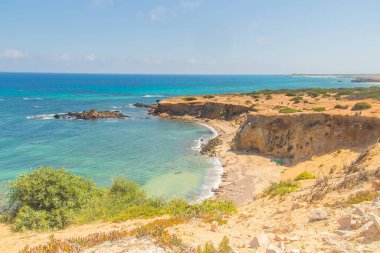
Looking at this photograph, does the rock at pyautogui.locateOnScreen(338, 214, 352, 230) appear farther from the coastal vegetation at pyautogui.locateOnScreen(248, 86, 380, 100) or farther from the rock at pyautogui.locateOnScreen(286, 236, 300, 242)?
the coastal vegetation at pyautogui.locateOnScreen(248, 86, 380, 100)

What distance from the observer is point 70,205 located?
62.5ft

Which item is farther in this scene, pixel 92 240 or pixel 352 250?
pixel 92 240

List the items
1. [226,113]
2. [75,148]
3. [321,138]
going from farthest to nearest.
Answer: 1. [226,113]
2. [75,148]
3. [321,138]

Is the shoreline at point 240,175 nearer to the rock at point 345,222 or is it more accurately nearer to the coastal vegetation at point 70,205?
the coastal vegetation at point 70,205

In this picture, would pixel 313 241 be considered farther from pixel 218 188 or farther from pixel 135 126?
pixel 135 126

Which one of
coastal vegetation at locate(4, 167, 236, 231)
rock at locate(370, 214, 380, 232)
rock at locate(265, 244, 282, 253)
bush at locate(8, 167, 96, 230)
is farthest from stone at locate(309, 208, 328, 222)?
bush at locate(8, 167, 96, 230)

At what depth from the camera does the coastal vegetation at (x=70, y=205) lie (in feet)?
52.4

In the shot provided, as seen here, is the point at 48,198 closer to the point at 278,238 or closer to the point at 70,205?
the point at 70,205

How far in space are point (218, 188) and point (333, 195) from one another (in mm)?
18306

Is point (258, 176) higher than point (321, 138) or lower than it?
lower

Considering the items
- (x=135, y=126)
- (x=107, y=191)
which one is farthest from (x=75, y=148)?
(x=107, y=191)

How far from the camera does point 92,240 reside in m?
10.1

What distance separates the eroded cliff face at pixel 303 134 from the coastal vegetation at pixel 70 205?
2224 centimetres

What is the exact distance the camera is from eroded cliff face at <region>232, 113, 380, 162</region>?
32281 millimetres
